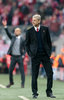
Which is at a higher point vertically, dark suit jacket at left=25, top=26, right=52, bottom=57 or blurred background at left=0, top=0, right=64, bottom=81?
dark suit jacket at left=25, top=26, right=52, bottom=57

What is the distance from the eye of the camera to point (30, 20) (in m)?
26.8

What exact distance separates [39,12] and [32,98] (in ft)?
48.6

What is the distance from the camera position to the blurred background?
82.3 feet

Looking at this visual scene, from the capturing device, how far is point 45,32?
12.2 m

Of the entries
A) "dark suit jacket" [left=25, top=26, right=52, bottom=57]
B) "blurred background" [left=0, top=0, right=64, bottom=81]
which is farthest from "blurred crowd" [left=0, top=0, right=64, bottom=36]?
"dark suit jacket" [left=25, top=26, right=52, bottom=57]

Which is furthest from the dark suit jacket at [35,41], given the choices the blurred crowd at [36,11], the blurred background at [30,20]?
the blurred crowd at [36,11]

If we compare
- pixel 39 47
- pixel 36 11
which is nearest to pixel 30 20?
pixel 36 11

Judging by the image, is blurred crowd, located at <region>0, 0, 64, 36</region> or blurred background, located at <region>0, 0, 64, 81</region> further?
blurred crowd, located at <region>0, 0, 64, 36</region>

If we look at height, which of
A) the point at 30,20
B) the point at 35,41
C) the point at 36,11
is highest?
the point at 35,41

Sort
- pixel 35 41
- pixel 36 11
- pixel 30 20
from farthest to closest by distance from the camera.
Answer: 1. pixel 36 11
2. pixel 30 20
3. pixel 35 41

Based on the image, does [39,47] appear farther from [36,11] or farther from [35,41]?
[36,11]

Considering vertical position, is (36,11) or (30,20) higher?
(36,11)

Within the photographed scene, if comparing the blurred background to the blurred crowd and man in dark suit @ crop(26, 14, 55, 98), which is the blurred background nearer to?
the blurred crowd

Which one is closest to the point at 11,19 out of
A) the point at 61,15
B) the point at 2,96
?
the point at 61,15
